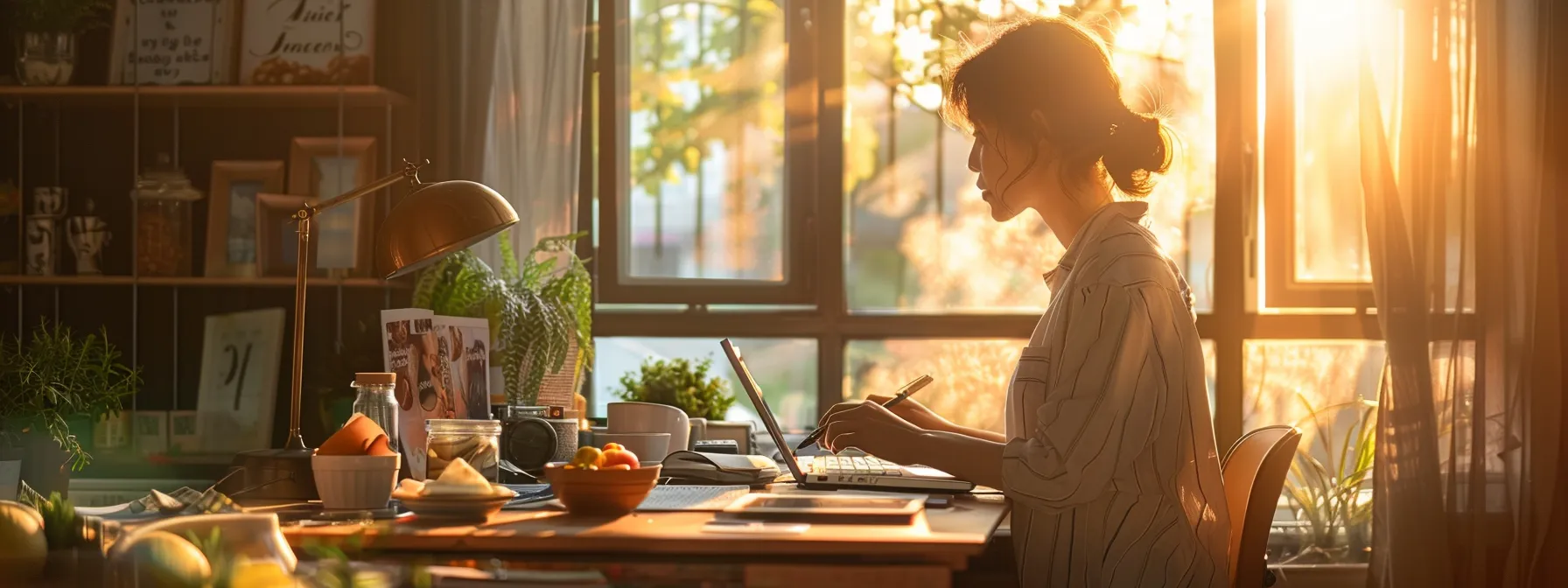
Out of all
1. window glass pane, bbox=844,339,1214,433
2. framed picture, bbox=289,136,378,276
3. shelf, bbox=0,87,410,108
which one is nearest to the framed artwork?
framed picture, bbox=289,136,378,276

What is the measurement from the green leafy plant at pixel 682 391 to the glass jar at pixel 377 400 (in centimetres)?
97

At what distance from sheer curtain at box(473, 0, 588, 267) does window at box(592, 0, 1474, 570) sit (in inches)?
7.1

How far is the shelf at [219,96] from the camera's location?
9.69ft

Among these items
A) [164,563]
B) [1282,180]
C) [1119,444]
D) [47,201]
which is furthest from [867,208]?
[164,563]

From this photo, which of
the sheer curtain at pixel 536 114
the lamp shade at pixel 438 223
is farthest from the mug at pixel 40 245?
the lamp shade at pixel 438 223

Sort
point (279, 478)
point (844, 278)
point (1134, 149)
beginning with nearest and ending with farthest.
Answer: point (279, 478), point (1134, 149), point (844, 278)

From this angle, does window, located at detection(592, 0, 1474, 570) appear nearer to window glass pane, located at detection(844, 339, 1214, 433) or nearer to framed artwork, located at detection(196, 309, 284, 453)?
window glass pane, located at detection(844, 339, 1214, 433)

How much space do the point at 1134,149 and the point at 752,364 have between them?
66.0 inches

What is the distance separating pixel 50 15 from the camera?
2.95 meters

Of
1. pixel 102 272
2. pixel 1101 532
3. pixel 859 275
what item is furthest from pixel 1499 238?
pixel 102 272

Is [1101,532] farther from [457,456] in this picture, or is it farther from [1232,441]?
[1232,441]

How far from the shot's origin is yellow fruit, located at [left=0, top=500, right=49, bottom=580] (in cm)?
105

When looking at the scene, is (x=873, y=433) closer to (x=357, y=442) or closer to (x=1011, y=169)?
(x=1011, y=169)

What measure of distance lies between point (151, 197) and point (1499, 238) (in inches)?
116
